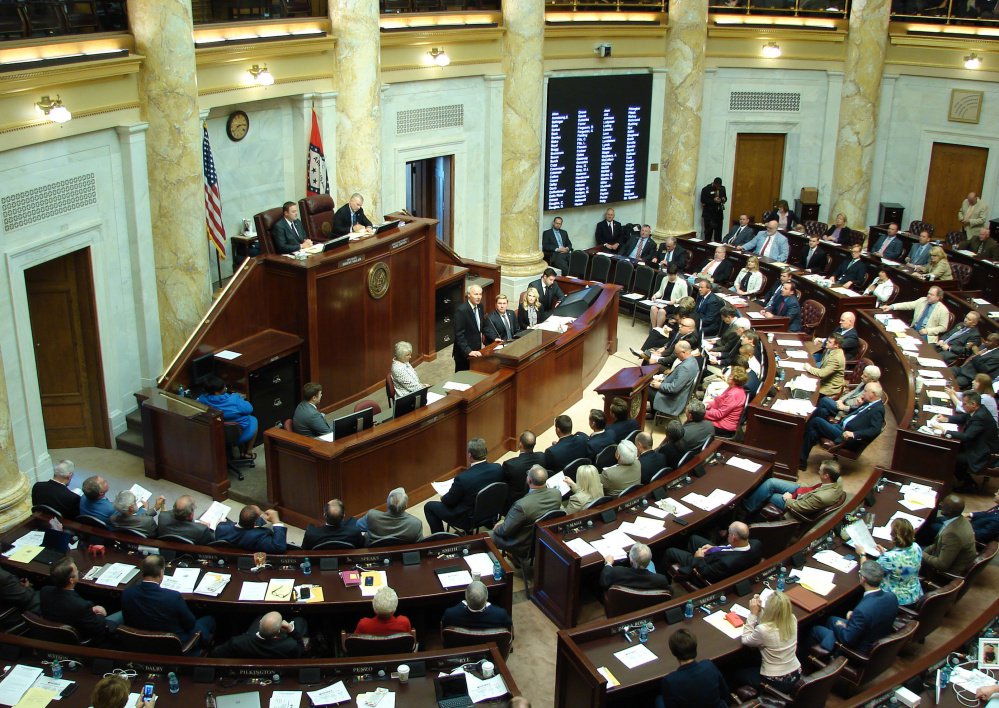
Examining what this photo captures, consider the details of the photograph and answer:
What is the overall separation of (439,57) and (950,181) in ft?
32.2

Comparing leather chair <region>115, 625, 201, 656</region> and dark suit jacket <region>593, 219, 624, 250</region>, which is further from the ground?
dark suit jacket <region>593, 219, 624, 250</region>

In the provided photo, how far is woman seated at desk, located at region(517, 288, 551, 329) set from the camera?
40.1ft

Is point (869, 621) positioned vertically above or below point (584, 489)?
below

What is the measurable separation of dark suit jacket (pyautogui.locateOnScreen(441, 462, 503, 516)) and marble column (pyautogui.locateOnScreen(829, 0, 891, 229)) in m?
12.3

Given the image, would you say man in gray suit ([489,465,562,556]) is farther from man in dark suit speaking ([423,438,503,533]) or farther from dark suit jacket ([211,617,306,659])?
dark suit jacket ([211,617,306,659])

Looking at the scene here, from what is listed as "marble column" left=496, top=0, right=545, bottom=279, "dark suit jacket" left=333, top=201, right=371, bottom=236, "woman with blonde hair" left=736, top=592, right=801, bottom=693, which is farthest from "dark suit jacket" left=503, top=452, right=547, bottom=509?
"marble column" left=496, top=0, right=545, bottom=279

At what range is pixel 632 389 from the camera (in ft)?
35.4

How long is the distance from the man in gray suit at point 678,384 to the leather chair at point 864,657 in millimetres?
4526

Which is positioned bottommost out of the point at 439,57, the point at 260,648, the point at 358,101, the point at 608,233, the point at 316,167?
the point at 260,648

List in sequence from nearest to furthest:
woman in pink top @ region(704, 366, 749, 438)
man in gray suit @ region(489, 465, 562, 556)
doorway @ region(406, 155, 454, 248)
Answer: man in gray suit @ region(489, 465, 562, 556) < woman in pink top @ region(704, 366, 749, 438) < doorway @ region(406, 155, 454, 248)

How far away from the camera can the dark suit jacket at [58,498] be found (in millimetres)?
7488

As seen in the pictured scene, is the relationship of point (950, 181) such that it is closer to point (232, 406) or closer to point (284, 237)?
point (284, 237)

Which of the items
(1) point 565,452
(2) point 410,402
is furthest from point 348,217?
(1) point 565,452

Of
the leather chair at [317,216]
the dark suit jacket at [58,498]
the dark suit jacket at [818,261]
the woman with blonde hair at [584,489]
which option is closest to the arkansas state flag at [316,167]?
the leather chair at [317,216]
